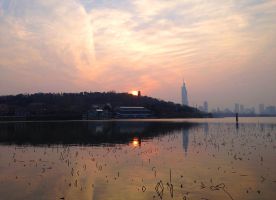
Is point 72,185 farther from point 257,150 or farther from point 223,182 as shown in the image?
point 257,150

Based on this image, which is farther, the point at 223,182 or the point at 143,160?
the point at 143,160

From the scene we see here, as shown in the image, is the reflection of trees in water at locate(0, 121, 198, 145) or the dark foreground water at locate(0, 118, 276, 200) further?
the reflection of trees in water at locate(0, 121, 198, 145)

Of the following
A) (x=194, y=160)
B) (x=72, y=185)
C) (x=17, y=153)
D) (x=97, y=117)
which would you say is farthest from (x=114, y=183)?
(x=97, y=117)

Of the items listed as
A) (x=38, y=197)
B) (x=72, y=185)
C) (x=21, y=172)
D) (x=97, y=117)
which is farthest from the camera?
(x=97, y=117)

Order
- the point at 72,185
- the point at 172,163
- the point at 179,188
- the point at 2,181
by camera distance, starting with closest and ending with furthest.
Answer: the point at 179,188, the point at 72,185, the point at 2,181, the point at 172,163

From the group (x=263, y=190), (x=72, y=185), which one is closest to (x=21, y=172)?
(x=72, y=185)

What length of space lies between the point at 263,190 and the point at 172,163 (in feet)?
30.9

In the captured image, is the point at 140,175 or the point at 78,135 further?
the point at 78,135

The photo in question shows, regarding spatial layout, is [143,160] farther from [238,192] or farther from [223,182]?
[238,192]

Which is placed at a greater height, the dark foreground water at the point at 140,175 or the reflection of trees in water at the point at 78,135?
the reflection of trees in water at the point at 78,135

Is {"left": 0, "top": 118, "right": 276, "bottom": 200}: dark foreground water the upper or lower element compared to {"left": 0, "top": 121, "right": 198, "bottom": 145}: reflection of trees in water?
lower

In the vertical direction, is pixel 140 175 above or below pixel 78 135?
below

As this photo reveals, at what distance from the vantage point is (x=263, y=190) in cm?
1653

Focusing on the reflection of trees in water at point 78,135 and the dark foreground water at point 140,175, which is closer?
the dark foreground water at point 140,175
